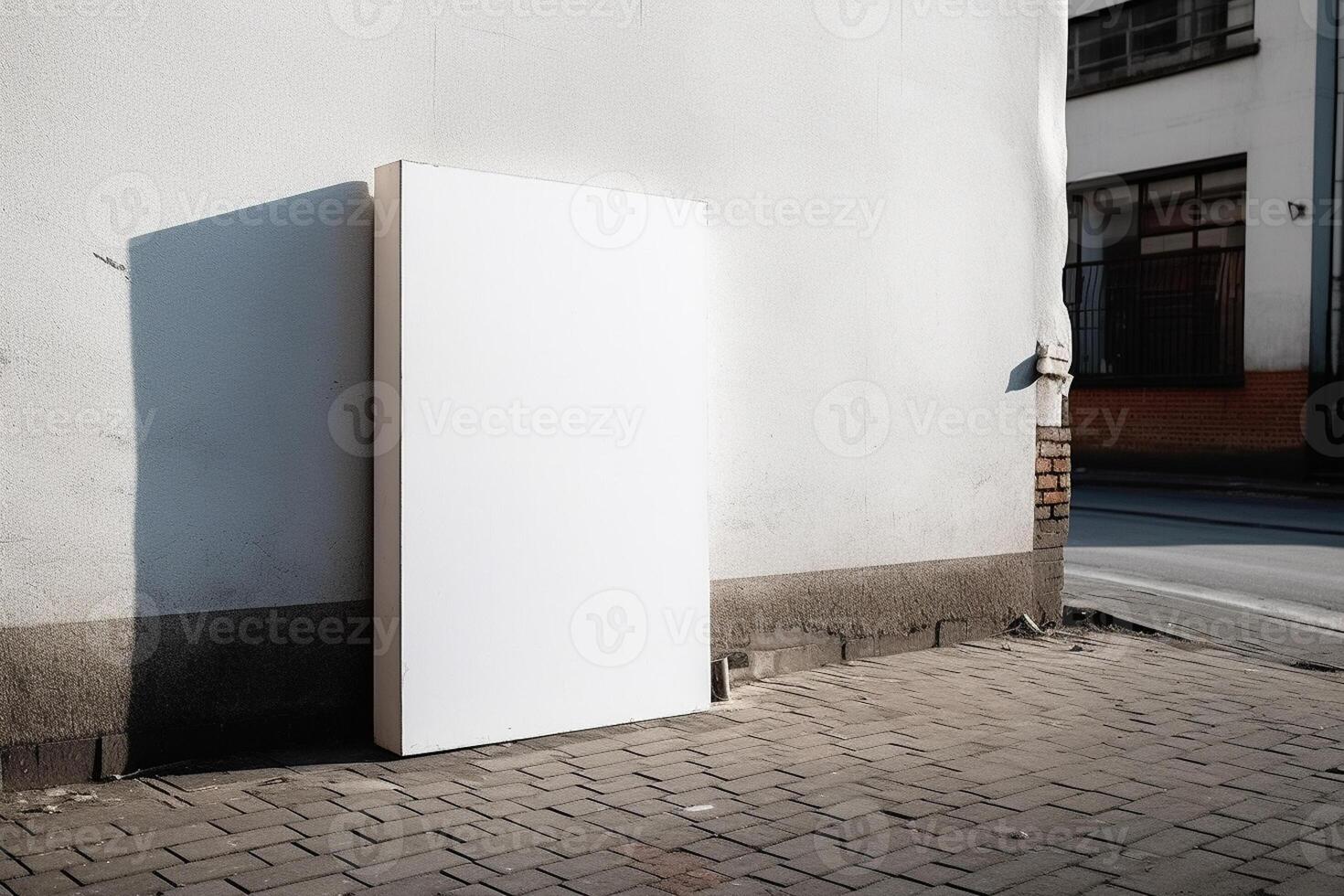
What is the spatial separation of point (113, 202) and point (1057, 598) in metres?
6.00

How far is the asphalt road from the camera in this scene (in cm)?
811

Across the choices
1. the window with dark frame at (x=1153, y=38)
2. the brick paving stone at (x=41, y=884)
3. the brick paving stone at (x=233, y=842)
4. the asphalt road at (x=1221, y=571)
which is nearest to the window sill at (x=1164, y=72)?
the window with dark frame at (x=1153, y=38)

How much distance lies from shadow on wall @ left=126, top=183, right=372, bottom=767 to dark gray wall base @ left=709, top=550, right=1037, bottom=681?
1.93 m

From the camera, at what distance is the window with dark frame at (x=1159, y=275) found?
21.1 metres

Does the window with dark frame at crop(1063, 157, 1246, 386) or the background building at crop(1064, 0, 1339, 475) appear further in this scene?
the window with dark frame at crop(1063, 157, 1246, 386)

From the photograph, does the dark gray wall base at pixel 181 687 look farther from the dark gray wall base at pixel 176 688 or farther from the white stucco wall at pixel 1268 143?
the white stucco wall at pixel 1268 143

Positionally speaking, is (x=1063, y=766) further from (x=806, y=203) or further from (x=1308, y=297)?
(x=1308, y=297)

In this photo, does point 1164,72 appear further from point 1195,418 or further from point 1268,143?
point 1195,418

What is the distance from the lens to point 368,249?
202 inches

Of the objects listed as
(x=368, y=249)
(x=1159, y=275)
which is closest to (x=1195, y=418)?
(x=1159, y=275)

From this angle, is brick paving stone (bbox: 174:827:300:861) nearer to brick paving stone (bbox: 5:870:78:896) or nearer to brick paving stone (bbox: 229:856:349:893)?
brick paving stone (bbox: 229:856:349:893)

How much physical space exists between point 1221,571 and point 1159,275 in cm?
1287

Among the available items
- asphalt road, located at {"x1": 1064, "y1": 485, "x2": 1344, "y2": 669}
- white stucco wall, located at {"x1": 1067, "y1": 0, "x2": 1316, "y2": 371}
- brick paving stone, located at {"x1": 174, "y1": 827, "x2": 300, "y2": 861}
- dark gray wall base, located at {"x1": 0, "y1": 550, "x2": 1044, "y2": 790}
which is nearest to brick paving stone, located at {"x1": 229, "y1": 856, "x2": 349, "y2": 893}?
brick paving stone, located at {"x1": 174, "y1": 827, "x2": 300, "y2": 861}

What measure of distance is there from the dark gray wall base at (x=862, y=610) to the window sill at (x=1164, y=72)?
16.3m
